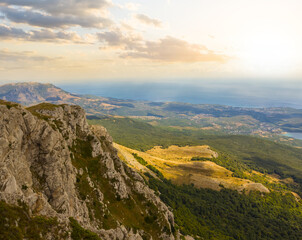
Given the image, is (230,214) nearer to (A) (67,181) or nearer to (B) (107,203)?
(B) (107,203)

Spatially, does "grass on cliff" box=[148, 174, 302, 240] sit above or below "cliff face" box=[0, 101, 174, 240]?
below

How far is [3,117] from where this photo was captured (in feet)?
127

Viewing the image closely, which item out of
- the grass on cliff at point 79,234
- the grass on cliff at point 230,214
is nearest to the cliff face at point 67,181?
the grass on cliff at point 79,234

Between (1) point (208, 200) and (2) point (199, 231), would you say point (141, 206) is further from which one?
(1) point (208, 200)

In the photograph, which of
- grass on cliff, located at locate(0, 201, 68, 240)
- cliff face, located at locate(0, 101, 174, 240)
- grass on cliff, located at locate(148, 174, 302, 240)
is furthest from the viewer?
grass on cliff, located at locate(148, 174, 302, 240)

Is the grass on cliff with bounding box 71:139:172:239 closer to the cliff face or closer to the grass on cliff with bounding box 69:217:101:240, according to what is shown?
the cliff face

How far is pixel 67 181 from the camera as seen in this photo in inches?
1912

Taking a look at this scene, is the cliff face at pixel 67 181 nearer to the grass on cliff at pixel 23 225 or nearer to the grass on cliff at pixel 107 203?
the grass on cliff at pixel 107 203

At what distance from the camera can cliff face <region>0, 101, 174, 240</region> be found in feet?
114

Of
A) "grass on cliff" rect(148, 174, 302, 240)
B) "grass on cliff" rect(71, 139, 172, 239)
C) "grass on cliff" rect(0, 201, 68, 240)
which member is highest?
"grass on cliff" rect(0, 201, 68, 240)

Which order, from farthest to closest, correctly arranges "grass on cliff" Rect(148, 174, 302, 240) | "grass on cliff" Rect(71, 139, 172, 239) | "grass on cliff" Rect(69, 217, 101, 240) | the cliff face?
"grass on cliff" Rect(148, 174, 302, 240) → "grass on cliff" Rect(71, 139, 172, 239) → the cliff face → "grass on cliff" Rect(69, 217, 101, 240)

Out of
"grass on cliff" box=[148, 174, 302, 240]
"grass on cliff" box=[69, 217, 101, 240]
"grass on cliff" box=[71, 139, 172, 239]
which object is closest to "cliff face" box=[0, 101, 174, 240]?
"grass on cliff" box=[71, 139, 172, 239]

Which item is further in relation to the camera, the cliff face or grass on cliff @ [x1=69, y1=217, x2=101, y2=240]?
the cliff face

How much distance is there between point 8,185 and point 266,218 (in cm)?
21192
